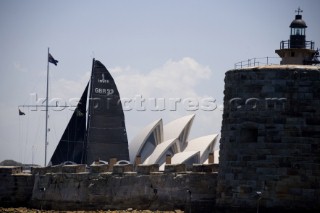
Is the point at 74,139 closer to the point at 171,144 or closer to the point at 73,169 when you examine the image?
the point at 171,144

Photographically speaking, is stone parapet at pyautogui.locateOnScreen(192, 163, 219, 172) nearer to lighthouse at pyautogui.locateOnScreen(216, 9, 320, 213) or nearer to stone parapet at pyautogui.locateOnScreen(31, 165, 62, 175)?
lighthouse at pyautogui.locateOnScreen(216, 9, 320, 213)

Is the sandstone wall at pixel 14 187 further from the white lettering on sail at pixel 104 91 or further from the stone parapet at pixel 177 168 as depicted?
the white lettering on sail at pixel 104 91

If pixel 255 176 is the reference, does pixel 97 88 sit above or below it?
above

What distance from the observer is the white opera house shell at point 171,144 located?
310ft

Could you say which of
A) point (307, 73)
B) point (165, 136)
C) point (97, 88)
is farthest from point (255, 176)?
point (165, 136)

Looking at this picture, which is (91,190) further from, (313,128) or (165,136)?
(165,136)

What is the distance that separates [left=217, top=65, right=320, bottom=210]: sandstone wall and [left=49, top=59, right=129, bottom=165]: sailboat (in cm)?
3766

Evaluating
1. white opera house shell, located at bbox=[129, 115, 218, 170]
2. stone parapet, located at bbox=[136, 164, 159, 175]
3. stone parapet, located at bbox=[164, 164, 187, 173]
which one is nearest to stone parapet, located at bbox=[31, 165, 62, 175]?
stone parapet, located at bbox=[136, 164, 159, 175]

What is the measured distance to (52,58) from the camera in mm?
75000

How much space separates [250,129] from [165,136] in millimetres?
60619

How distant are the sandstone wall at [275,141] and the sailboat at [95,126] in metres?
37.7

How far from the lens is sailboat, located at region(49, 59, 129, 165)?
246 ft

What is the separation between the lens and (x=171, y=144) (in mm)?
96062

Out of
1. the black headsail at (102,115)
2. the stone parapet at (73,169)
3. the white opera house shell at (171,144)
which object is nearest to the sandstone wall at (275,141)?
the stone parapet at (73,169)
